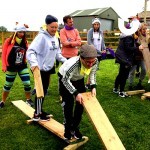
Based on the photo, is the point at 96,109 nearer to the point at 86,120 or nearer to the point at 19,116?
the point at 86,120

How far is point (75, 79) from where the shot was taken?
4168mm

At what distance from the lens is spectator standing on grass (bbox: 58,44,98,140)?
375cm

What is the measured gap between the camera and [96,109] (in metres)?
4.04

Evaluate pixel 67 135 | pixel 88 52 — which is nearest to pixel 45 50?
pixel 88 52

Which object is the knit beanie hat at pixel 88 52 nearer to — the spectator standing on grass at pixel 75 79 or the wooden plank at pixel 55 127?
the spectator standing on grass at pixel 75 79

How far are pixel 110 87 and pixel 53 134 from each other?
3.83 m

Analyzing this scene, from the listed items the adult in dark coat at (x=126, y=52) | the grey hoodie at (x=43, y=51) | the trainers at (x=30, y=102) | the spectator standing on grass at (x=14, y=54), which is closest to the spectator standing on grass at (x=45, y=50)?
the grey hoodie at (x=43, y=51)

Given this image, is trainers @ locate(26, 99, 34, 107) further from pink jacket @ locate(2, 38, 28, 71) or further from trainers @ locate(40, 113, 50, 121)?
trainers @ locate(40, 113, 50, 121)

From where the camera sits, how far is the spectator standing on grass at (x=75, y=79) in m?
3.75

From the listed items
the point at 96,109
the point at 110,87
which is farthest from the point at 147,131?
the point at 110,87

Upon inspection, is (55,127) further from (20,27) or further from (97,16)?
(97,16)

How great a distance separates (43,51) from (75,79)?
945 mm

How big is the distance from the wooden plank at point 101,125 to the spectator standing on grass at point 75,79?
121 millimetres

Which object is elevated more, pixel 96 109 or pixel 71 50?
pixel 71 50
